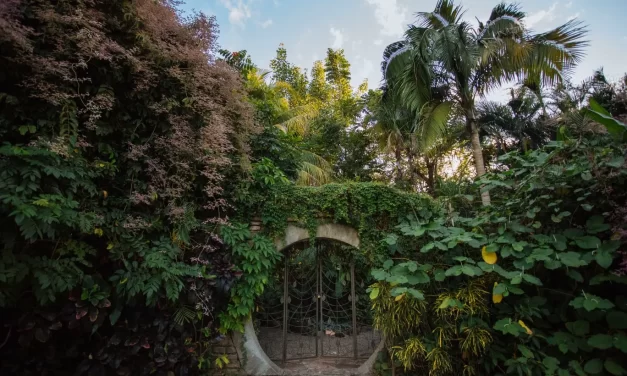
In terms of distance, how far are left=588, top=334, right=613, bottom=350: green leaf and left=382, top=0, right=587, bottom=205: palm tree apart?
5.91 metres

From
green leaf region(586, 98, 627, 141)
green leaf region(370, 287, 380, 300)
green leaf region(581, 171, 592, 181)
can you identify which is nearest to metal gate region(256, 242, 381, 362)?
green leaf region(370, 287, 380, 300)

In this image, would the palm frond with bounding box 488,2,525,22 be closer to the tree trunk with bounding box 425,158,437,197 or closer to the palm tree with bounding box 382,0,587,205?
the palm tree with bounding box 382,0,587,205

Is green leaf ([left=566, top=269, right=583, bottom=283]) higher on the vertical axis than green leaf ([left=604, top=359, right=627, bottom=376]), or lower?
higher

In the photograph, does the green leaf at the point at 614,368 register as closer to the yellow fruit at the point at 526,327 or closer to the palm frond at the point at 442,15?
the yellow fruit at the point at 526,327

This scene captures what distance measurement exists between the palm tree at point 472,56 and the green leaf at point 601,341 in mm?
5907

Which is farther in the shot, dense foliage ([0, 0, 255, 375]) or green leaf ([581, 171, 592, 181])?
green leaf ([581, 171, 592, 181])

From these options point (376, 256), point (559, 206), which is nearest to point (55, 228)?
point (376, 256)

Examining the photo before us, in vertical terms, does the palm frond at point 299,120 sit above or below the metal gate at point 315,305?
above

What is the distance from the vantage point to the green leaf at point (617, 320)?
2.22 meters

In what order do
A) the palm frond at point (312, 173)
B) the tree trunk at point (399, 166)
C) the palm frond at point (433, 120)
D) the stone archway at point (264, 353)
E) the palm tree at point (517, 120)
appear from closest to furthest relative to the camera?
the stone archway at point (264, 353)
the palm frond at point (433, 120)
the palm frond at point (312, 173)
the palm tree at point (517, 120)
the tree trunk at point (399, 166)

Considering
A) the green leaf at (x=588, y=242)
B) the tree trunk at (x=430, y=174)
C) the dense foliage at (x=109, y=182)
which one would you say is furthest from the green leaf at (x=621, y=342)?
the tree trunk at (x=430, y=174)

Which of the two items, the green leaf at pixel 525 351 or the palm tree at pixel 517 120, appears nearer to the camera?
the green leaf at pixel 525 351

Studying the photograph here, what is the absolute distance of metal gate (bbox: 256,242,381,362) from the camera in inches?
182

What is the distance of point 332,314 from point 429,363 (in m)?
1.84
